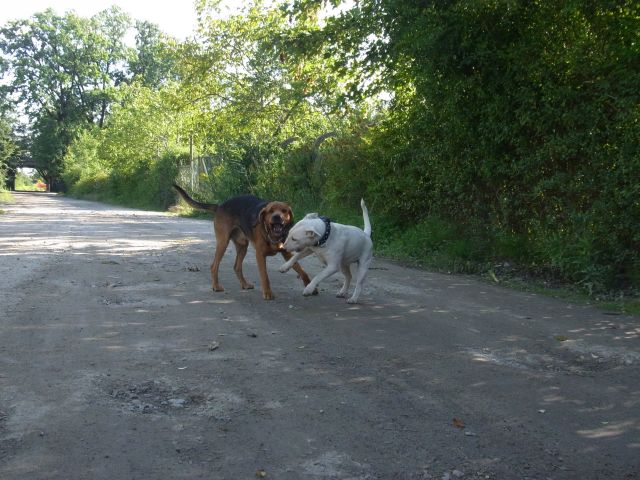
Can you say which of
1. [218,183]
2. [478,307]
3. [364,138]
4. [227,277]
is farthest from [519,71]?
[218,183]

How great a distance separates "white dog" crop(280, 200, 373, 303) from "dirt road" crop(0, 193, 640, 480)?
1.28 ft

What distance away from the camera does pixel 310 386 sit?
441cm

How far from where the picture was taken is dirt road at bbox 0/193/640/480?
10.7 ft

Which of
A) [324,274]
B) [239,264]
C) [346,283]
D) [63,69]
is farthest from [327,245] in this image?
[63,69]

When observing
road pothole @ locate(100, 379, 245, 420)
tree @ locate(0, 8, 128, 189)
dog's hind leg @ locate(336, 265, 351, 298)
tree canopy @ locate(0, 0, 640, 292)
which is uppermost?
tree @ locate(0, 8, 128, 189)

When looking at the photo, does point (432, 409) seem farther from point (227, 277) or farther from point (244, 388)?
point (227, 277)

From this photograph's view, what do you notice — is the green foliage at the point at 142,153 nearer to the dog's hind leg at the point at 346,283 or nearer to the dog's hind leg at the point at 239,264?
the dog's hind leg at the point at 239,264

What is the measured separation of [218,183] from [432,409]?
23392mm

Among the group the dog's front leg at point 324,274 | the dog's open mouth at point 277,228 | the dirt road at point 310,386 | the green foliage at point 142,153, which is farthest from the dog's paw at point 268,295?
the green foliage at point 142,153

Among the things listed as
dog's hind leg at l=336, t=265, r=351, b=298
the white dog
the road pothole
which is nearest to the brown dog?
the white dog

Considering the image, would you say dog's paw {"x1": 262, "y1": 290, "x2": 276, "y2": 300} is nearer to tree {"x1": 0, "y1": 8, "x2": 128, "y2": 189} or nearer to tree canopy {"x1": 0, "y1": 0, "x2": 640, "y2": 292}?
tree canopy {"x1": 0, "y1": 0, "x2": 640, "y2": 292}

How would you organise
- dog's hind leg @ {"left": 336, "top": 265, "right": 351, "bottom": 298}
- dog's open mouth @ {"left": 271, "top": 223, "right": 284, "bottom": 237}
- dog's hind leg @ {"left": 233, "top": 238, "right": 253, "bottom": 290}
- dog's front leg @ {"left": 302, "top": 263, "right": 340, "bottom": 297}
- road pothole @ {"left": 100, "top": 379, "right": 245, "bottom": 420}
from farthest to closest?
dog's hind leg @ {"left": 233, "top": 238, "right": 253, "bottom": 290}
dog's hind leg @ {"left": 336, "top": 265, "right": 351, "bottom": 298}
dog's open mouth @ {"left": 271, "top": 223, "right": 284, "bottom": 237}
dog's front leg @ {"left": 302, "top": 263, "right": 340, "bottom": 297}
road pothole @ {"left": 100, "top": 379, "right": 245, "bottom": 420}

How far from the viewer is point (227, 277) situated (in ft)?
30.2

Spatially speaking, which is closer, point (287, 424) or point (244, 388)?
point (287, 424)
